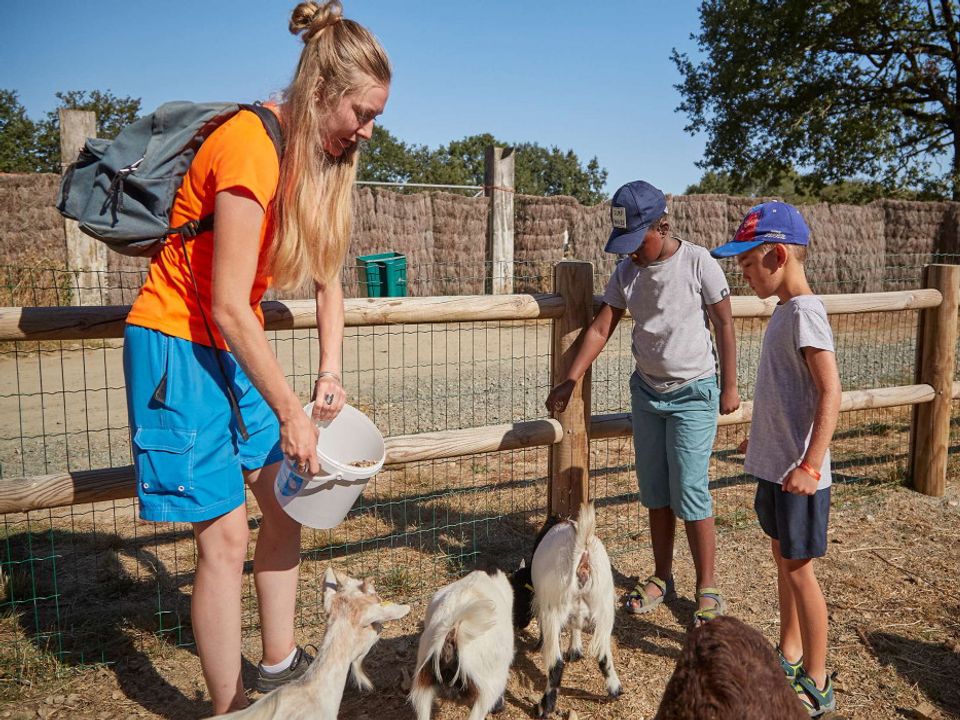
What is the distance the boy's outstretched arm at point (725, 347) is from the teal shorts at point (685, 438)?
2.2 inches

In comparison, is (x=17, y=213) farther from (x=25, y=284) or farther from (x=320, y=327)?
(x=320, y=327)

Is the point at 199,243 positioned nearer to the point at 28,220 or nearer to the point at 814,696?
the point at 814,696

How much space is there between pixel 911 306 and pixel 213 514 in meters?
4.80

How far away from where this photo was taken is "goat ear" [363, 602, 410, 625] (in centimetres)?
236

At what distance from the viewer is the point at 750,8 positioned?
2338cm

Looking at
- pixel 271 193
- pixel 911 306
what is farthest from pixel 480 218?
pixel 271 193

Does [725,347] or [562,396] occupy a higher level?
[725,347]

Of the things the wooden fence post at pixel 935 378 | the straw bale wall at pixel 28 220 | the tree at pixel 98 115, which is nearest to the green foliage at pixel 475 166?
the tree at pixel 98 115

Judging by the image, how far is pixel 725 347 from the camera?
356cm

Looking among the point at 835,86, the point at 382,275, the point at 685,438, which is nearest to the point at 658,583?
the point at 685,438

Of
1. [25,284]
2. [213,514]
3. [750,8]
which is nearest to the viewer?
[213,514]

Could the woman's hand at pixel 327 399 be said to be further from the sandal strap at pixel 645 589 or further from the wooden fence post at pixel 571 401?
the sandal strap at pixel 645 589

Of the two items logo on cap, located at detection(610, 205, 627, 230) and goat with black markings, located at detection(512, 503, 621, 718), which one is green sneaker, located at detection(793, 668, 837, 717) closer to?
goat with black markings, located at detection(512, 503, 621, 718)

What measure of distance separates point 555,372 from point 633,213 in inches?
40.3
